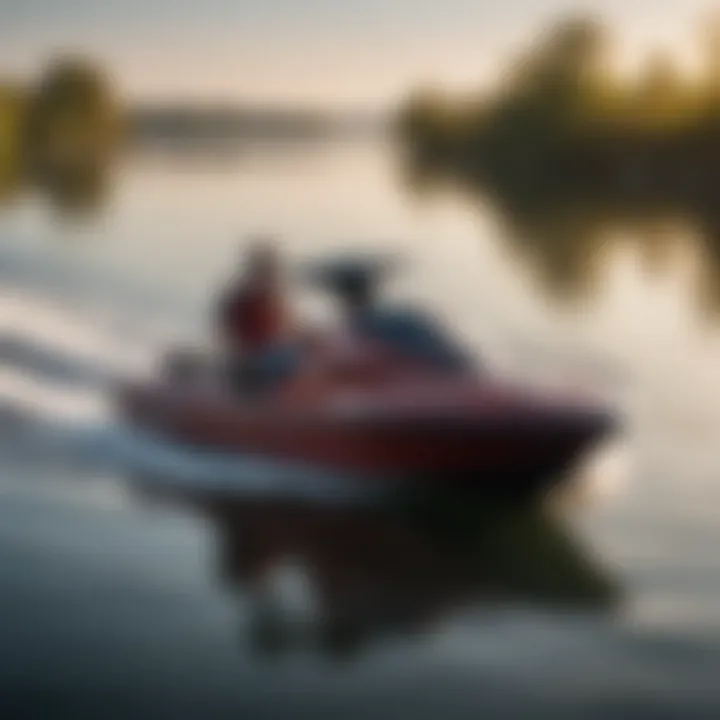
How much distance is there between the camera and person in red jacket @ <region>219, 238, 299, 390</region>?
90.7 inches

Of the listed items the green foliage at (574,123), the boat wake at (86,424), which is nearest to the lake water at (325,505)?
the boat wake at (86,424)

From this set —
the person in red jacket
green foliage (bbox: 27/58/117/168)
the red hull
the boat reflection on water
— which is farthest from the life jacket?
green foliage (bbox: 27/58/117/168)

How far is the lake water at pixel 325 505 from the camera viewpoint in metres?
1.95

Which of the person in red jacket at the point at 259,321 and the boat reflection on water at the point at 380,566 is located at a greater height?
the person in red jacket at the point at 259,321

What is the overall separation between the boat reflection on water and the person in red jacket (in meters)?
0.25

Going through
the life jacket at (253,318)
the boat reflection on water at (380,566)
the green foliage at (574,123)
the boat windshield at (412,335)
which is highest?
the green foliage at (574,123)

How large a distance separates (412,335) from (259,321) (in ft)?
0.93

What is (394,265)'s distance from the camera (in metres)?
2.36

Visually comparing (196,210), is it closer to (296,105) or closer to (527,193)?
(296,105)

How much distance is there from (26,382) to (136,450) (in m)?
0.36

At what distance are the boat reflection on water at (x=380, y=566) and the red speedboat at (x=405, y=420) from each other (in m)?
0.08

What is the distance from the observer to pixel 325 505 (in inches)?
91.9

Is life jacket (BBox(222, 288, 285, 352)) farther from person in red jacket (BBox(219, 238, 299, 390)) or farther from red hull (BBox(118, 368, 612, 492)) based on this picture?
red hull (BBox(118, 368, 612, 492))

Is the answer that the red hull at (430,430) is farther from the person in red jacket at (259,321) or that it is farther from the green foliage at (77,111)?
the green foliage at (77,111)
